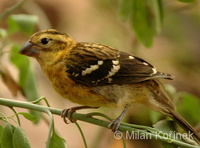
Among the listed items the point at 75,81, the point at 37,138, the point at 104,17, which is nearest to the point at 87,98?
the point at 75,81

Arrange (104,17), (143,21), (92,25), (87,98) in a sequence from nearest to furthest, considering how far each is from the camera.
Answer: (87,98), (143,21), (104,17), (92,25)

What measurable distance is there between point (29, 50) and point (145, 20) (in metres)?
0.81

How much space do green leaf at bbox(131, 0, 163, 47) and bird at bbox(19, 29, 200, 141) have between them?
0.61ft

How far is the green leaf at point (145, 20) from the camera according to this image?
3215mm

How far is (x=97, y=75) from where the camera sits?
3.18m

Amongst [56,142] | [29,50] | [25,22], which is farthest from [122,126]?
[25,22]

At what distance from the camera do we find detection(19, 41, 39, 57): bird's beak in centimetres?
309

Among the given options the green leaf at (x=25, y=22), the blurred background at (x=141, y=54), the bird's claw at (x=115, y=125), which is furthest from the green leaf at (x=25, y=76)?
the blurred background at (x=141, y=54)

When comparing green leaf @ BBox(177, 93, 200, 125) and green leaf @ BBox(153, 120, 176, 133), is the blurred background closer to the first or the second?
green leaf @ BBox(177, 93, 200, 125)

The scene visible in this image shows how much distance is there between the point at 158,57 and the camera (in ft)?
24.8

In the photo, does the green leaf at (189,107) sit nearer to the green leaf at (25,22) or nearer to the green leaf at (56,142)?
the green leaf at (25,22)

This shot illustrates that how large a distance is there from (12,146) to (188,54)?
4923mm

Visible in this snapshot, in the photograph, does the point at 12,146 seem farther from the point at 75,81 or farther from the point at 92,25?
the point at 92,25

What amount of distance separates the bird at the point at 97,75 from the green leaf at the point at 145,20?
0.61 ft
